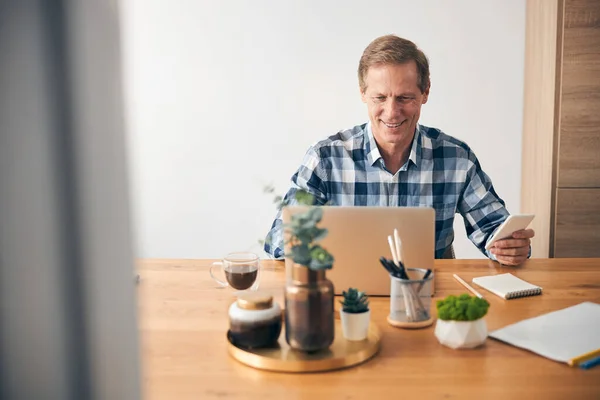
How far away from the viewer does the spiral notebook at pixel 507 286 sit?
61.9 inches

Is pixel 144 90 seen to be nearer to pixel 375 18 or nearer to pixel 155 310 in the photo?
pixel 375 18

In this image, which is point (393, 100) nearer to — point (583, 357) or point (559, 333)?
point (559, 333)

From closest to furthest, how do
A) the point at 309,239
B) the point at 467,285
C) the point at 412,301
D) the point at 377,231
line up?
1. the point at 309,239
2. the point at 412,301
3. the point at 377,231
4. the point at 467,285

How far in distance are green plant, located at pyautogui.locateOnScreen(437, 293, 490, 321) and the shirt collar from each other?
1.07m

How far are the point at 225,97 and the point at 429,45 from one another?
49.7 inches

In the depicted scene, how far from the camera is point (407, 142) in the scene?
233cm

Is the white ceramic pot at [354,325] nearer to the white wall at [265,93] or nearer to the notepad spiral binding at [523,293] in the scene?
the notepad spiral binding at [523,293]

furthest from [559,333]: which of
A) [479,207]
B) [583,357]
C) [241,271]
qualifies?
[479,207]

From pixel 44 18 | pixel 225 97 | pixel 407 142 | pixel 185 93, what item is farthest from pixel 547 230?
pixel 44 18

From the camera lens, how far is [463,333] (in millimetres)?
1234

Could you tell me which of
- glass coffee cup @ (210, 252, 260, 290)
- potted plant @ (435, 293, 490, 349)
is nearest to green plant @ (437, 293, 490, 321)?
potted plant @ (435, 293, 490, 349)

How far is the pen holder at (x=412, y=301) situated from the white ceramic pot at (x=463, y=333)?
0.35 feet

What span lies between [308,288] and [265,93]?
270 centimetres

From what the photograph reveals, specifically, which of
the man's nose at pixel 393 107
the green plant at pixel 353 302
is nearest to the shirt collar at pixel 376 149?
the man's nose at pixel 393 107
